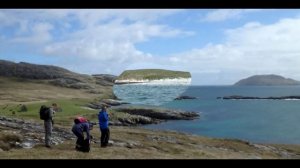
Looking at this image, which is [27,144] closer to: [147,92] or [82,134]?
[82,134]

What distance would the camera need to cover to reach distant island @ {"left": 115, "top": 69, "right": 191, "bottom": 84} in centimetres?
3712

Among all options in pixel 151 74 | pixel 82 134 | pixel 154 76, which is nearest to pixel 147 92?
pixel 154 76

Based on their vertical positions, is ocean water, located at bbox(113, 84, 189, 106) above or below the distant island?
below

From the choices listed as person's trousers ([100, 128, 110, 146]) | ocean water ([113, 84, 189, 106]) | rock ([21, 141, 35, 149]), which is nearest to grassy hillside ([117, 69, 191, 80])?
ocean water ([113, 84, 189, 106])

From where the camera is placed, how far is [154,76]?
39406 millimetres

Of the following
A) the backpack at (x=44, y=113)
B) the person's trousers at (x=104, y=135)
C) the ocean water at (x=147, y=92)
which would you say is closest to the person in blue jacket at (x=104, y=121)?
the person's trousers at (x=104, y=135)

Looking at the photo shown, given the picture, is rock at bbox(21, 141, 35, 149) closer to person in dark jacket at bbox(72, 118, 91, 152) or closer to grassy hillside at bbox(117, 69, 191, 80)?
person in dark jacket at bbox(72, 118, 91, 152)

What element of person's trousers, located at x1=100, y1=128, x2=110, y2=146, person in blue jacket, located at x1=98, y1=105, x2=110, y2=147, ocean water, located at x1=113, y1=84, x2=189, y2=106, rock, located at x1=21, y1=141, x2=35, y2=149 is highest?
ocean water, located at x1=113, y1=84, x2=189, y2=106

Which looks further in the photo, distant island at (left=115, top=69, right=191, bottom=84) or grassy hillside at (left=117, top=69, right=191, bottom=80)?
grassy hillside at (left=117, top=69, right=191, bottom=80)

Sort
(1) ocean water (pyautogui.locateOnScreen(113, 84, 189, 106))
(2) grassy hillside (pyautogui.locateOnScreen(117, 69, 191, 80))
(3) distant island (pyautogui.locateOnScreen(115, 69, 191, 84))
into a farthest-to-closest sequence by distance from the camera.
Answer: (2) grassy hillside (pyautogui.locateOnScreen(117, 69, 191, 80))
(3) distant island (pyautogui.locateOnScreen(115, 69, 191, 84))
(1) ocean water (pyautogui.locateOnScreen(113, 84, 189, 106))

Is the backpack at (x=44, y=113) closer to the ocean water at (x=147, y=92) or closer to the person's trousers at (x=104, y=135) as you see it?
the person's trousers at (x=104, y=135)

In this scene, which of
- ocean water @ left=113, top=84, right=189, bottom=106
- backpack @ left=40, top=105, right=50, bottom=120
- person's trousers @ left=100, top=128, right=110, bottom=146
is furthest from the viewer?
ocean water @ left=113, top=84, right=189, bottom=106

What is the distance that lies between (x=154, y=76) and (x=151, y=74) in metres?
0.85
